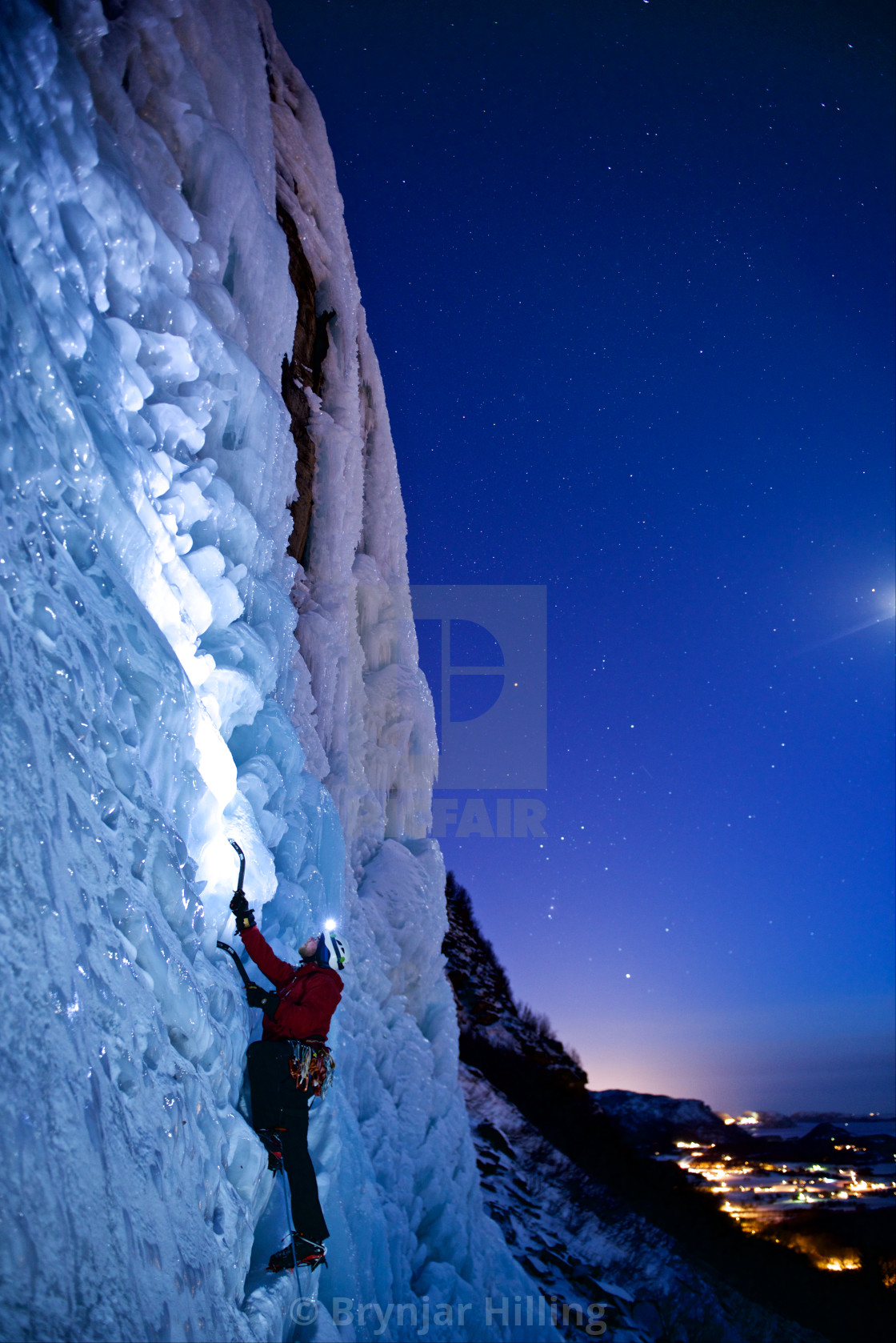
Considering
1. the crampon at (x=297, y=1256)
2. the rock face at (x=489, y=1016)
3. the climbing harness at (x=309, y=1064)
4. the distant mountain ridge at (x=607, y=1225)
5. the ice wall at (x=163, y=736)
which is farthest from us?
the rock face at (x=489, y=1016)

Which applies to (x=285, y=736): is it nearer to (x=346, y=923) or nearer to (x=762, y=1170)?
(x=346, y=923)

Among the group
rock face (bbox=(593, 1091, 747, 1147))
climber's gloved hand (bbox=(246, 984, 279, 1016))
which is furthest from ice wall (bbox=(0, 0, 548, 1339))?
rock face (bbox=(593, 1091, 747, 1147))

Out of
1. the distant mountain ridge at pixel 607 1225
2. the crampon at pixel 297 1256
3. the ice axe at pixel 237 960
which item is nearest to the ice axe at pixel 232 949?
the ice axe at pixel 237 960

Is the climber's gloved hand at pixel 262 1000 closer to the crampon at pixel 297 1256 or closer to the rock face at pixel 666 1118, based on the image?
the crampon at pixel 297 1256

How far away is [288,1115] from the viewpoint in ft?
11.3

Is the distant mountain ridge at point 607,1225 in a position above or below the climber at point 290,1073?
below

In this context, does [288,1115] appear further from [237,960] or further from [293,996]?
[237,960]

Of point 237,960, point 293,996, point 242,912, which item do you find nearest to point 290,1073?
point 293,996

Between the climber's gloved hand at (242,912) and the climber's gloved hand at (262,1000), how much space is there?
0.93 feet

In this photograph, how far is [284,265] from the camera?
18.3 feet

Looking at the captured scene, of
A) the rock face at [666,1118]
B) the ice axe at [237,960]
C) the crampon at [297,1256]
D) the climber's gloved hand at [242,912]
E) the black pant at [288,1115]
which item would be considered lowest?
the rock face at [666,1118]

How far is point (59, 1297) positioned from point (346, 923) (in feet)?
14.5

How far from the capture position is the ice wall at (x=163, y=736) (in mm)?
2115

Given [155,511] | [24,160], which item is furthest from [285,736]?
[24,160]
